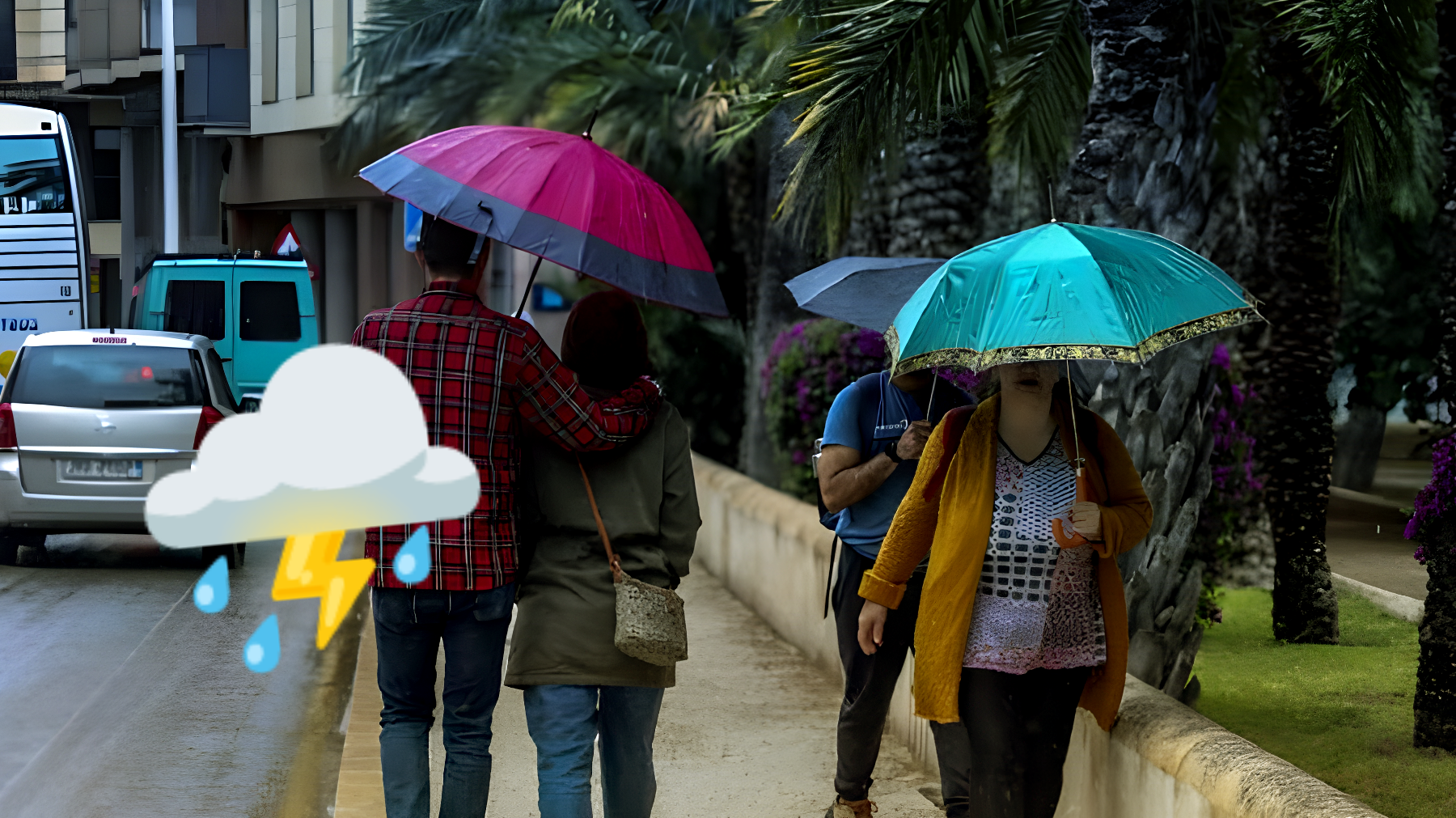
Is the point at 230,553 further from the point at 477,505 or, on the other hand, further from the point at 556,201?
the point at 556,201

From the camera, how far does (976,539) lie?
11.3 ft

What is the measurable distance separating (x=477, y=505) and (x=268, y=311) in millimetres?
698

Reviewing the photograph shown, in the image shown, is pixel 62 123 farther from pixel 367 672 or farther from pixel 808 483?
pixel 808 483

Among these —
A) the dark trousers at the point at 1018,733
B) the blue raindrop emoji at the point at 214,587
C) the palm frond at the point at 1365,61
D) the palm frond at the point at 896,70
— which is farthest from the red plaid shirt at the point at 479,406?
the palm frond at the point at 1365,61

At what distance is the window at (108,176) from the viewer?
3.44 meters

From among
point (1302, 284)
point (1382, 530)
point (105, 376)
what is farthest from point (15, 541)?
point (1382, 530)

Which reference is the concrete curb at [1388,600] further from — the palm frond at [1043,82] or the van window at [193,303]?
the van window at [193,303]

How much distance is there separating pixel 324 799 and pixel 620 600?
2385 millimetres

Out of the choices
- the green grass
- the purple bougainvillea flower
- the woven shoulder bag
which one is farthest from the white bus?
the purple bougainvillea flower

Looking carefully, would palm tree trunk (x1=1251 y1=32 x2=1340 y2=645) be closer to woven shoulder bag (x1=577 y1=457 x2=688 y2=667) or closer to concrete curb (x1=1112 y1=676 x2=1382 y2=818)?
concrete curb (x1=1112 y1=676 x2=1382 y2=818)

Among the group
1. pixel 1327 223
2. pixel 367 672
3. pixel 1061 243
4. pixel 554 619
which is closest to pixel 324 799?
pixel 367 672

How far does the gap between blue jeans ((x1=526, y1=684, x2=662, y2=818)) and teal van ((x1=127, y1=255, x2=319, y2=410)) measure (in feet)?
3.30

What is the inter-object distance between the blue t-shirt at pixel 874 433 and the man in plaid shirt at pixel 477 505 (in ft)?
3.31

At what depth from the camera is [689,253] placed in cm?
329
